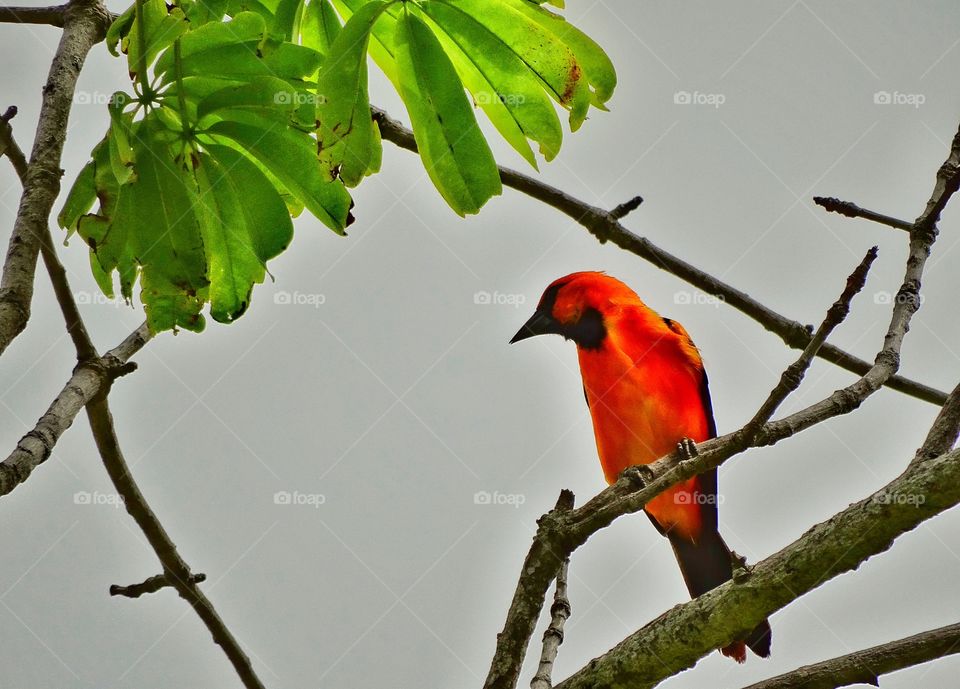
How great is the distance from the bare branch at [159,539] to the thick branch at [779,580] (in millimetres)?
1097

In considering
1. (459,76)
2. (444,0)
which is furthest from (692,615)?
(444,0)

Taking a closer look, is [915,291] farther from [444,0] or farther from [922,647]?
[444,0]

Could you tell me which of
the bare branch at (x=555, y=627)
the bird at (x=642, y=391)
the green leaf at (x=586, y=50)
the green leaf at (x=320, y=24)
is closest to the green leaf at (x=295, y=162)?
the green leaf at (x=320, y=24)

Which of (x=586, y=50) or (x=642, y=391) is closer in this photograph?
(x=586, y=50)

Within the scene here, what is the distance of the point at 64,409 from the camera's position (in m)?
1.66

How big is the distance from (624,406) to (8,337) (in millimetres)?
2319

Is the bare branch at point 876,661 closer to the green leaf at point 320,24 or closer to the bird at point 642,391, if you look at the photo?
the green leaf at point 320,24

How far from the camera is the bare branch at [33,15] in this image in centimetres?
183

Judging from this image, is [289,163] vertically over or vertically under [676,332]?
under

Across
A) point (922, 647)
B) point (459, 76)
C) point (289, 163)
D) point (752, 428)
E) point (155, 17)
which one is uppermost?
point (155, 17)

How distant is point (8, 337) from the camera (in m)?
1.31

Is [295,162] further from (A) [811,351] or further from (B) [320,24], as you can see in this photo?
(A) [811,351]
